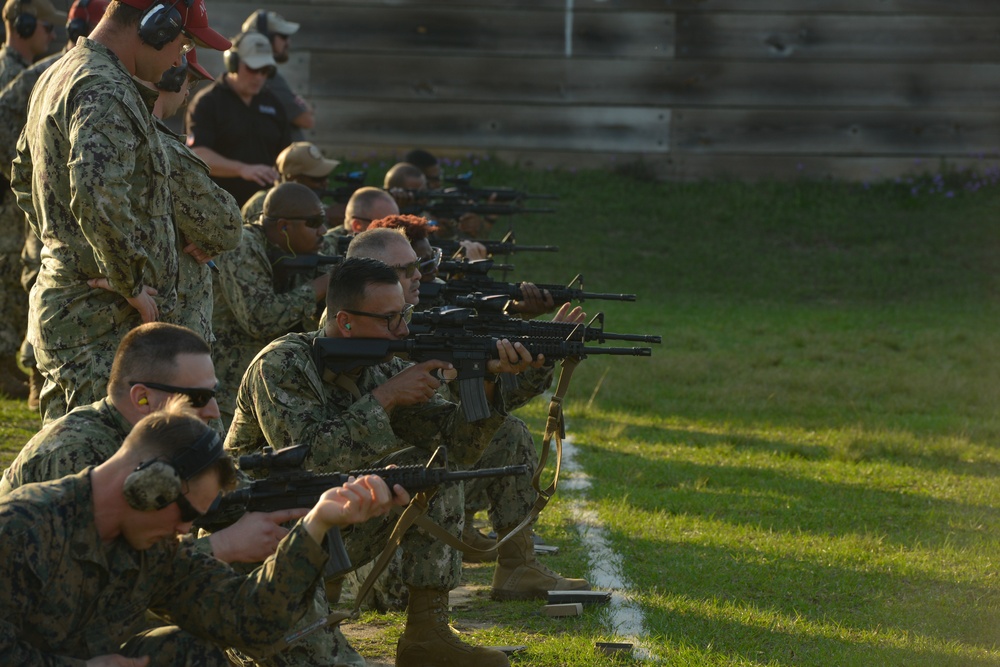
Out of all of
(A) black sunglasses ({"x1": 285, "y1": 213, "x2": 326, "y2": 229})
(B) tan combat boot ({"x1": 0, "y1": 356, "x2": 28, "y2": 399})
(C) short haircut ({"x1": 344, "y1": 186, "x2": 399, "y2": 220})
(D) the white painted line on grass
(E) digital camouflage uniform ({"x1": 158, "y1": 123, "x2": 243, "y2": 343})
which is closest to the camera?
(E) digital camouflage uniform ({"x1": 158, "y1": 123, "x2": 243, "y2": 343})

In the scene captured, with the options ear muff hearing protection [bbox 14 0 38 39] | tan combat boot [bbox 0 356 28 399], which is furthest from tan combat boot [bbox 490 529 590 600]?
ear muff hearing protection [bbox 14 0 38 39]

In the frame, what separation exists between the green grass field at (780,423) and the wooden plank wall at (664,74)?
0.67m

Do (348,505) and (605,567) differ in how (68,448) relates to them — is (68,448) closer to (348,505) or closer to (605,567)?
(348,505)

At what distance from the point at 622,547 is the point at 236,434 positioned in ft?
8.35

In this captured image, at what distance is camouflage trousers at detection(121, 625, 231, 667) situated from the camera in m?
3.75

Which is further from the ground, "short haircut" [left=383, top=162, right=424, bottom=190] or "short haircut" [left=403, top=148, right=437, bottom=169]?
"short haircut" [left=403, top=148, right=437, bottom=169]

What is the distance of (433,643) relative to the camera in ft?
17.4

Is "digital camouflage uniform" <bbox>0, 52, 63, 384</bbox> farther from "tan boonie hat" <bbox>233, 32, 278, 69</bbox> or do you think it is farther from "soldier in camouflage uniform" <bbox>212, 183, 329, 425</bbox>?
"soldier in camouflage uniform" <bbox>212, 183, 329, 425</bbox>

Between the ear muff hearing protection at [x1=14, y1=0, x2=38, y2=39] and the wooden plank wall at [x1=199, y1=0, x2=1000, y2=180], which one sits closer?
the ear muff hearing protection at [x1=14, y1=0, x2=38, y2=39]

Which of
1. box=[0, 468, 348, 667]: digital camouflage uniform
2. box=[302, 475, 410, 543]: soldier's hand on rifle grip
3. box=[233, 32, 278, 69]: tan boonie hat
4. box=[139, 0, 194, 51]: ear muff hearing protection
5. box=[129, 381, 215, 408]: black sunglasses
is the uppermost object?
box=[233, 32, 278, 69]: tan boonie hat

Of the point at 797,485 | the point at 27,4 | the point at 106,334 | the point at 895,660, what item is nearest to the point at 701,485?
the point at 797,485

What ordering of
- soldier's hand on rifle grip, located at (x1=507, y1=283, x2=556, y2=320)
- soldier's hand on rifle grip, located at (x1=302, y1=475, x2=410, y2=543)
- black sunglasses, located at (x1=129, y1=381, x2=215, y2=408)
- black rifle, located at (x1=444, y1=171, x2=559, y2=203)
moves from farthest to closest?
black rifle, located at (x1=444, y1=171, x2=559, y2=203)
soldier's hand on rifle grip, located at (x1=507, y1=283, x2=556, y2=320)
black sunglasses, located at (x1=129, y1=381, x2=215, y2=408)
soldier's hand on rifle grip, located at (x1=302, y1=475, x2=410, y2=543)

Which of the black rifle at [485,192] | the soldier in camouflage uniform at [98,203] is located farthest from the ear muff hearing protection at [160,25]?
the black rifle at [485,192]

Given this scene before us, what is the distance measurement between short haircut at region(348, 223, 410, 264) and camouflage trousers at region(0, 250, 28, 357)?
4.17 meters
